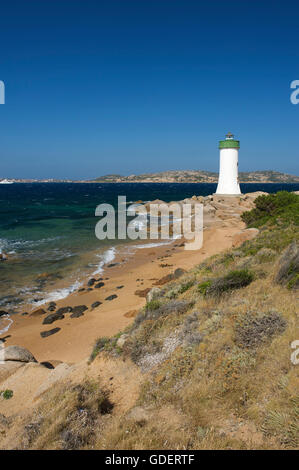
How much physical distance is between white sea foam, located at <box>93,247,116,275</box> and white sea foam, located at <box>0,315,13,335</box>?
6.50 metres

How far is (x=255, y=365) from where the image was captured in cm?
Answer: 458

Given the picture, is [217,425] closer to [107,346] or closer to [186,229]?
[107,346]

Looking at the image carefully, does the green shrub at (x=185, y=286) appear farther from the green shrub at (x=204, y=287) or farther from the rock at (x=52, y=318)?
the rock at (x=52, y=318)

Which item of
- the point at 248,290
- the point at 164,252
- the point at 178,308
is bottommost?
the point at 164,252

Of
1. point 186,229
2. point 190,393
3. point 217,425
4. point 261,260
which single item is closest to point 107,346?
point 190,393

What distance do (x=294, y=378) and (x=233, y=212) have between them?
34.4 m

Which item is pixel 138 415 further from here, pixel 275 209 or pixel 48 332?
pixel 275 209

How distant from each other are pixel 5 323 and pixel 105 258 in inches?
404

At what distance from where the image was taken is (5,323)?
12.0m

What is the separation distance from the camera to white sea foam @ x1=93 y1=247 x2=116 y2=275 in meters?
18.8

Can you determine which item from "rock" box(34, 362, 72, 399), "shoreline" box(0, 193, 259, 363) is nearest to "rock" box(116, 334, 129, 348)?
"rock" box(34, 362, 72, 399)

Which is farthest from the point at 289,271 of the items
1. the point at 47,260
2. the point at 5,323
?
the point at 47,260

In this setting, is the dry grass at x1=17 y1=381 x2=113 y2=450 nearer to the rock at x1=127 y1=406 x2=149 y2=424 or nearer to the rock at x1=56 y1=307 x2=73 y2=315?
the rock at x1=127 y1=406 x2=149 y2=424

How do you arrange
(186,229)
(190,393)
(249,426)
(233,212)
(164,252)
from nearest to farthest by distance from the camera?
(249,426) → (190,393) → (164,252) → (186,229) → (233,212)
